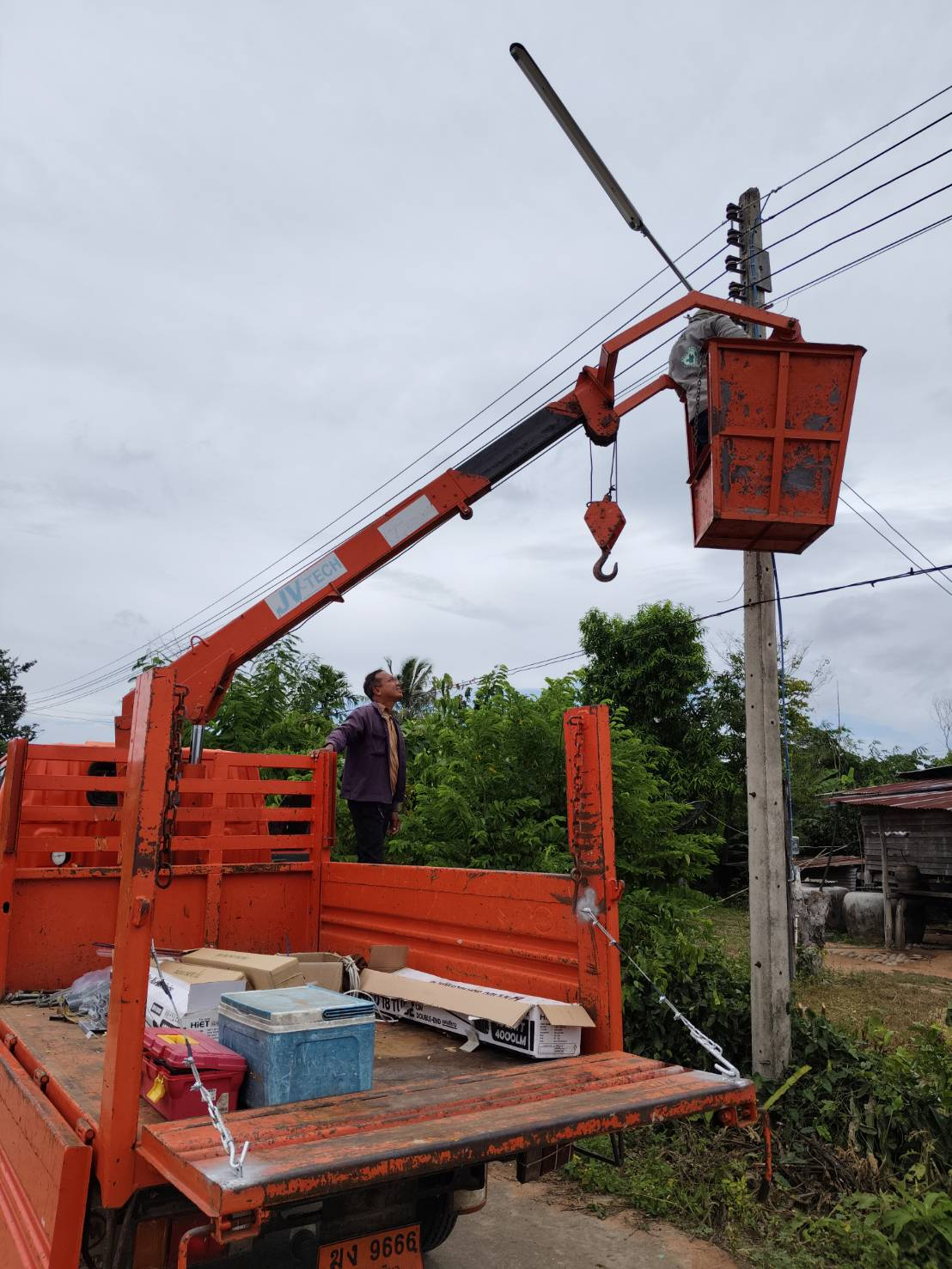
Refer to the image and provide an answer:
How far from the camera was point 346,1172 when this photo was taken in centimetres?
210

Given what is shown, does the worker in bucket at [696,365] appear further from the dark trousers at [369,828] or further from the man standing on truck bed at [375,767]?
the dark trousers at [369,828]

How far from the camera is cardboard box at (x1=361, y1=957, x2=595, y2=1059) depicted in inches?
126

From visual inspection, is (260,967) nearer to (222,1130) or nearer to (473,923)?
(473,923)

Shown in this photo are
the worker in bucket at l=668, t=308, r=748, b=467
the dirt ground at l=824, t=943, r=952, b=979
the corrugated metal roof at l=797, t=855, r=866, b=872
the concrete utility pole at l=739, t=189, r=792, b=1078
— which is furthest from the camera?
the corrugated metal roof at l=797, t=855, r=866, b=872

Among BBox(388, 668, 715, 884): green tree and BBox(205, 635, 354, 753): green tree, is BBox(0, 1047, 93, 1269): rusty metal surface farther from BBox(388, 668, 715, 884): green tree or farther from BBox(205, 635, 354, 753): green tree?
BBox(205, 635, 354, 753): green tree

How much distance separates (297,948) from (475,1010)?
187cm

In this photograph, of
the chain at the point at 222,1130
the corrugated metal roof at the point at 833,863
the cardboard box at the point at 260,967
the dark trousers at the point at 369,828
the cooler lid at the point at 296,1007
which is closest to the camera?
the chain at the point at 222,1130

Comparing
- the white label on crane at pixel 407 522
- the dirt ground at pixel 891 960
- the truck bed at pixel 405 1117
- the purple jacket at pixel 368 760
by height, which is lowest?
the dirt ground at pixel 891 960

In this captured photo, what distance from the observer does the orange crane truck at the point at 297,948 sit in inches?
91.3

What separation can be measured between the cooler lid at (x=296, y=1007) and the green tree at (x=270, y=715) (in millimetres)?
6596

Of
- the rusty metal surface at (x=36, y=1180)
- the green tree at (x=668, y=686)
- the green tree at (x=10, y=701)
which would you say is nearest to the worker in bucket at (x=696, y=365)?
the rusty metal surface at (x=36, y=1180)

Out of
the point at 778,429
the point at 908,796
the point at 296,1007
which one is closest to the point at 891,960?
the point at 908,796

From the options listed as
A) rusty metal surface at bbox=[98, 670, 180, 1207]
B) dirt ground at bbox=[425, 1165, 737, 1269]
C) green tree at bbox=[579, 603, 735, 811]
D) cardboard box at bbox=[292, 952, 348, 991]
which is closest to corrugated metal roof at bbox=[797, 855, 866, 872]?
green tree at bbox=[579, 603, 735, 811]

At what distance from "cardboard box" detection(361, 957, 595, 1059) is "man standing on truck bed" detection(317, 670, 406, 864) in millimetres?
1731
